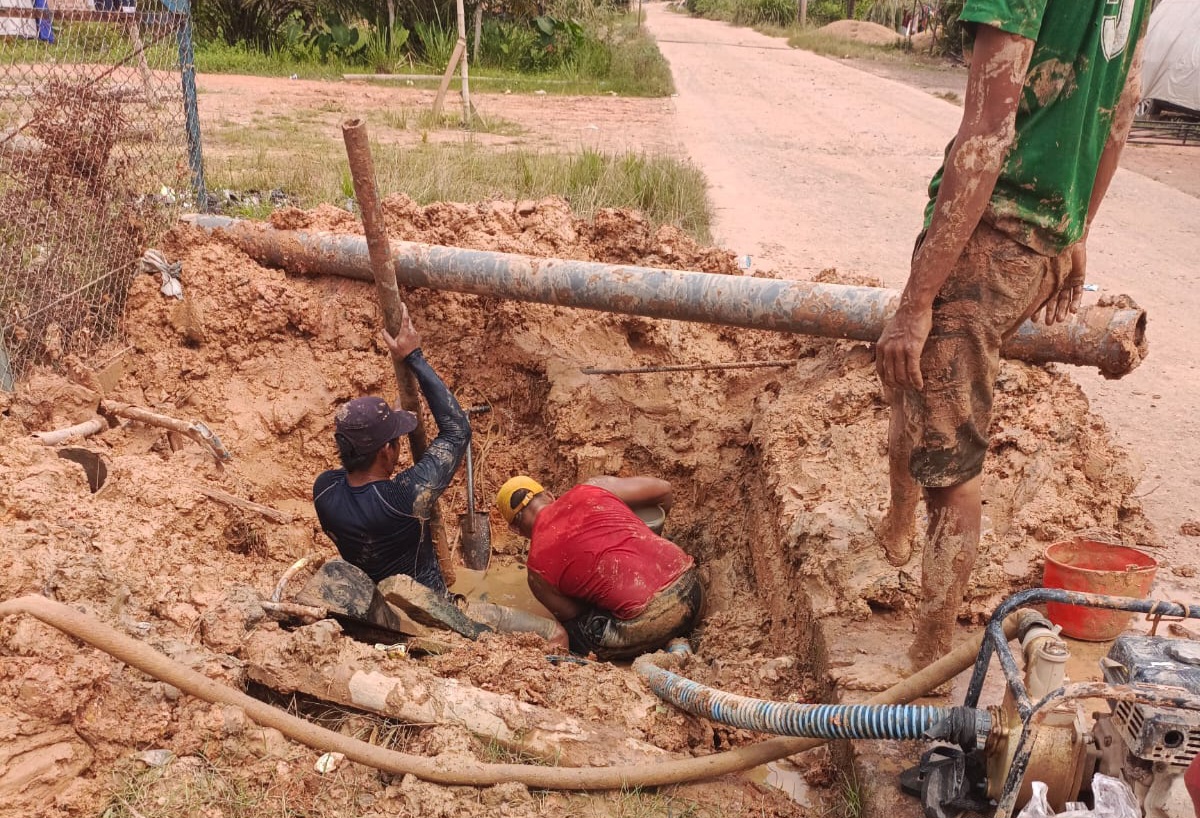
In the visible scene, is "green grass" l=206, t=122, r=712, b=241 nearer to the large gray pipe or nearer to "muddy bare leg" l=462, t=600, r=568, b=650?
the large gray pipe

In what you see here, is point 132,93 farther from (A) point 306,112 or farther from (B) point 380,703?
(A) point 306,112

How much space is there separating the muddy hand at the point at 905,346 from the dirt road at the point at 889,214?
6.42 feet

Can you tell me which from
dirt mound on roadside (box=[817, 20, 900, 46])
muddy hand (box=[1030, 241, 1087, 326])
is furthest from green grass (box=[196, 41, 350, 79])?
dirt mound on roadside (box=[817, 20, 900, 46])

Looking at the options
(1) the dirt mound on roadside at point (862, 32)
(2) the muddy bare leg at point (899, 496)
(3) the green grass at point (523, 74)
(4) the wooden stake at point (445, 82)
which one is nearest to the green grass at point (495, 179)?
(4) the wooden stake at point (445, 82)

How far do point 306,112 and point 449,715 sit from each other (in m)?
11.6

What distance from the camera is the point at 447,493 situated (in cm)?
523

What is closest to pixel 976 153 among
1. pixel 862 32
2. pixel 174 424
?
pixel 174 424

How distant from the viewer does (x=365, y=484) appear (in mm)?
3867

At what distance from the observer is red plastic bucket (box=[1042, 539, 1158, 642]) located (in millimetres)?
3039

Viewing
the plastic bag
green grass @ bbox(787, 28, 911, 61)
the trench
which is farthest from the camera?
green grass @ bbox(787, 28, 911, 61)

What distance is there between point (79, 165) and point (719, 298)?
3.39 meters

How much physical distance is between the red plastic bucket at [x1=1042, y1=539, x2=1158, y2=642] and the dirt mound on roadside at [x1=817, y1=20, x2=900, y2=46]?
27.0 m

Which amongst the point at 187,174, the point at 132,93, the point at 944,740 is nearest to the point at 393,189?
the point at 187,174

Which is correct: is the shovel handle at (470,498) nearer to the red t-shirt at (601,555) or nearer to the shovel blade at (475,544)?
the shovel blade at (475,544)
